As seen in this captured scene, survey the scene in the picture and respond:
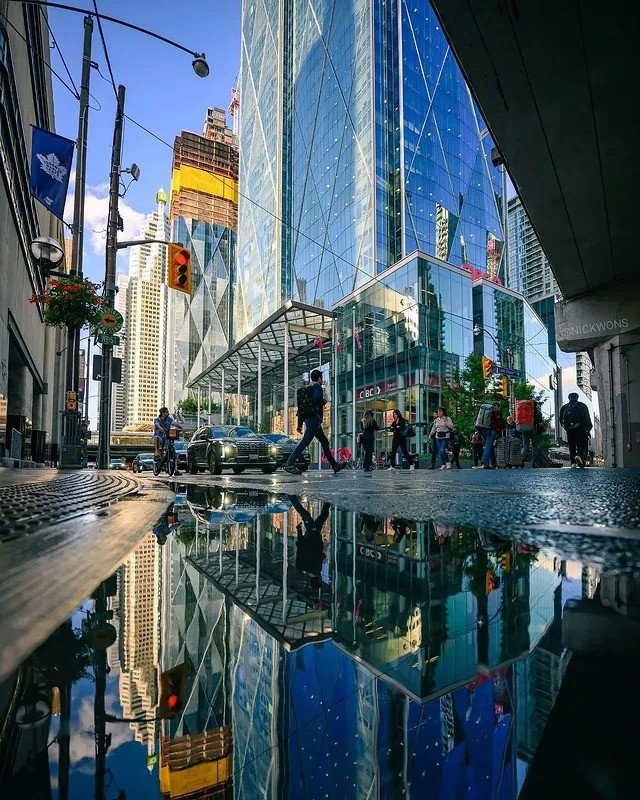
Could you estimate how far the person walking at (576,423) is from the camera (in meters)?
12.5

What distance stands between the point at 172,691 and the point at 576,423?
13.6 m

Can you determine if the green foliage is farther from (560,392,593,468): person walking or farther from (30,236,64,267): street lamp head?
(560,392,593,468): person walking

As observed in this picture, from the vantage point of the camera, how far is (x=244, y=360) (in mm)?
41344

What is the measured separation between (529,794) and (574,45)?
7094 mm

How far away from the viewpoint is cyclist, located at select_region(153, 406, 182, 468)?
12745 millimetres

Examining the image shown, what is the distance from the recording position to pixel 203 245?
113750 millimetres

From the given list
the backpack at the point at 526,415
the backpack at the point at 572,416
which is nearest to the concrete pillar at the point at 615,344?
the backpack at the point at 526,415

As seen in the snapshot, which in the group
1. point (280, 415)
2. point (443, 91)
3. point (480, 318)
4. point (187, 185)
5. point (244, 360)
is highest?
point (187, 185)

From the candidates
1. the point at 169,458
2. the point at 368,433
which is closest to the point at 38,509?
the point at 169,458

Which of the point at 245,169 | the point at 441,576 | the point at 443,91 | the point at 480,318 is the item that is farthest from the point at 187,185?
the point at 441,576

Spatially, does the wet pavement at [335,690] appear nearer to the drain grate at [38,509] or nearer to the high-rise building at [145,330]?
the drain grate at [38,509]

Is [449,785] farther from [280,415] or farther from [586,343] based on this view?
[280,415]

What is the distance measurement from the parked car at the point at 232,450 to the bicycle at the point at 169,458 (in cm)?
111

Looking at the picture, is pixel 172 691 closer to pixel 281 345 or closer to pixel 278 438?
pixel 278 438
